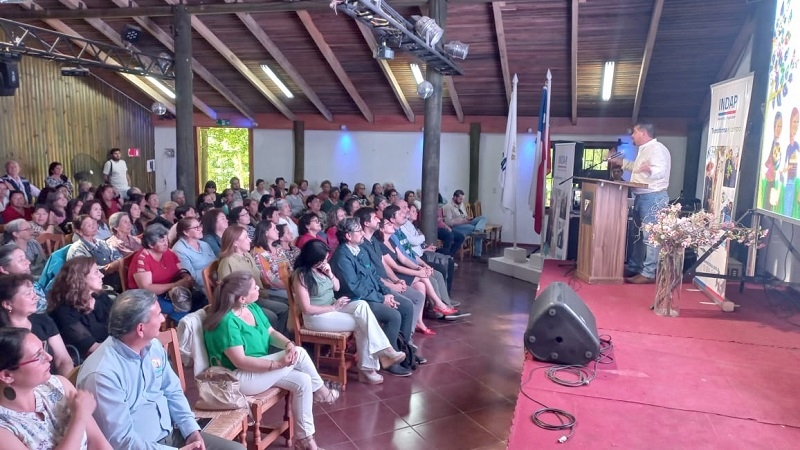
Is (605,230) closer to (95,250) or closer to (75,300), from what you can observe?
(75,300)

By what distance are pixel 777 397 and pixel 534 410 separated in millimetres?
1243

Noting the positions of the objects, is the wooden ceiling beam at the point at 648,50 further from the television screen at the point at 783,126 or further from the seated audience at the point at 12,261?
the seated audience at the point at 12,261

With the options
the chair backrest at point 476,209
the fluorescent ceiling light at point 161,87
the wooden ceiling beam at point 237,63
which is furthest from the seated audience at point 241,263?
the fluorescent ceiling light at point 161,87

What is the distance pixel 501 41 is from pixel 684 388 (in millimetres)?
6185

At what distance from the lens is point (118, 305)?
2.22m

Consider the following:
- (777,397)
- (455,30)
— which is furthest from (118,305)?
(455,30)

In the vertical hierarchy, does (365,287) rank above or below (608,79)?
below

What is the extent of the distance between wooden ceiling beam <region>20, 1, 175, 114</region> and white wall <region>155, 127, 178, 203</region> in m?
0.82

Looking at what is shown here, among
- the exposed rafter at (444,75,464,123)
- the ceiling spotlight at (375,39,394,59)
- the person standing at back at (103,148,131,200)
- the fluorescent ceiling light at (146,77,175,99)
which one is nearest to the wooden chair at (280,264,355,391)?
the ceiling spotlight at (375,39,394,59)

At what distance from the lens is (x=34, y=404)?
1862 millimetres

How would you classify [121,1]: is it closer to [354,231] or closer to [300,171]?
[300,171]

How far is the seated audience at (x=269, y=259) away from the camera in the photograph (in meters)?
4.65

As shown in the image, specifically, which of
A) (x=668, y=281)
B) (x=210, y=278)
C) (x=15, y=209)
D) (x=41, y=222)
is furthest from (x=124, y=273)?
(x=668, y=281)

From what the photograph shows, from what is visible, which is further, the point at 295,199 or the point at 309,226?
the point at 295,199
